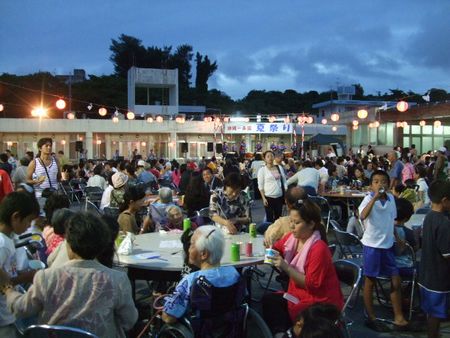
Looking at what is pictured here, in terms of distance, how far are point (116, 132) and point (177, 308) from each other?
103 ft

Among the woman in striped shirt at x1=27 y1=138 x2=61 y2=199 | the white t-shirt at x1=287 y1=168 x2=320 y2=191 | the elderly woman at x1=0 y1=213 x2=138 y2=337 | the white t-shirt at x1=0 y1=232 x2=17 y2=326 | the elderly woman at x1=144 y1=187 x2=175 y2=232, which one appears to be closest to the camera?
the elderly woman at x1=0 y1=213 x2=138 y2=337

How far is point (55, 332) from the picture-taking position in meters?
2.31

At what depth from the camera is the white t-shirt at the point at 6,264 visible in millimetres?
2592

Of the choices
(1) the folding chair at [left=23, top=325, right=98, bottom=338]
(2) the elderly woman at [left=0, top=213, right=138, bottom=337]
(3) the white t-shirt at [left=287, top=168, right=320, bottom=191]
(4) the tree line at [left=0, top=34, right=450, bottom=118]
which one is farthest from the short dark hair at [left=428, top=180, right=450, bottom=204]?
(4) the tree line at [left=0, top=34, right=450, bottom=118]

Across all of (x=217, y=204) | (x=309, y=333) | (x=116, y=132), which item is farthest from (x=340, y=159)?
(x=116, y=132)

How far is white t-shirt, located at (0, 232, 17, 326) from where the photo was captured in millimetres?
2592

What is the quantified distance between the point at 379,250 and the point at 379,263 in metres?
0.12

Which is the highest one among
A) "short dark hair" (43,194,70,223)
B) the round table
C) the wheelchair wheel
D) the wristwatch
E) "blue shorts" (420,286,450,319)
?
"short dark hair" (43,194,70,223)

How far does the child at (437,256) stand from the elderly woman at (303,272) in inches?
35.6

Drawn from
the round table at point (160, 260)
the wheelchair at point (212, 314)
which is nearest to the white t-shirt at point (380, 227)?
the round table at point (160, 260)

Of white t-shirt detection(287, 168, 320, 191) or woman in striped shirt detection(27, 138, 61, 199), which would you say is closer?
woman in striped shirt detection(27, 138, 61, 199)

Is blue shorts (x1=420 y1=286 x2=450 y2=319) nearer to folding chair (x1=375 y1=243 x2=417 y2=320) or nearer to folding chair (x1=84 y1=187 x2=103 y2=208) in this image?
folding chair (x1=375 y1=243 x2=417 y2=320)

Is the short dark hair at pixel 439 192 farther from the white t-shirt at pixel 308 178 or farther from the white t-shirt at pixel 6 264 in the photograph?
the white t-shirt at pixel 308 178

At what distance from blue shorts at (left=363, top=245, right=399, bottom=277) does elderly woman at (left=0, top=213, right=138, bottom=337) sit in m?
2.83
